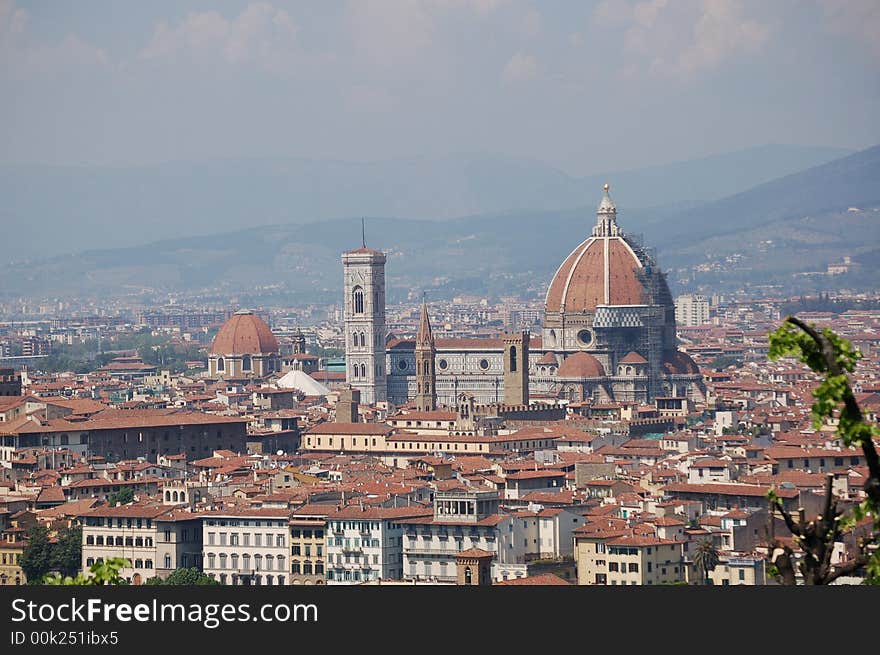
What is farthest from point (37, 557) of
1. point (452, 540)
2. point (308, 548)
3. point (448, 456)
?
point (448, 456)

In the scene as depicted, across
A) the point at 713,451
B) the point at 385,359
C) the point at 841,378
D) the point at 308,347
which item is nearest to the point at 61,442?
the point at 713,451

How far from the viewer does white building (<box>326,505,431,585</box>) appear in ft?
151

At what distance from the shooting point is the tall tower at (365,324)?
346 feet

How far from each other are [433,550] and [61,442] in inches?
976

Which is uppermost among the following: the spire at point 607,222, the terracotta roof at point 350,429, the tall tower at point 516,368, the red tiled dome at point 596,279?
the spire at point 607,222

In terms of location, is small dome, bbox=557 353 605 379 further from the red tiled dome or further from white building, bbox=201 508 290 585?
white building, bbox=201 508 290 585

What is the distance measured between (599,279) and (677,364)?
7.50 meters

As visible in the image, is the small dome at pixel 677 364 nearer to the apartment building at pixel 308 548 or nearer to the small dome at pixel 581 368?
the small dome at pixel 581 368

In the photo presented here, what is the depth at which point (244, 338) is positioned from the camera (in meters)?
120

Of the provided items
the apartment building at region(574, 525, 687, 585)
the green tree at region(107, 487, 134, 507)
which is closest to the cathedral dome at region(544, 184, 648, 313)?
the green tree at region(107, 487, 134, 507)

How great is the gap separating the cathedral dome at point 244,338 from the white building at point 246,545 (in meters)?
71.3

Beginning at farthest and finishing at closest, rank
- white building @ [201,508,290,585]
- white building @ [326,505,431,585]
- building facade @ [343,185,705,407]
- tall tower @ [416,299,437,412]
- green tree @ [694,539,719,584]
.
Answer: building facade @ [343,185,705,407] → tall tower @ [416,299,437,412] → white building @ [201,508,290,585] → white building @ [326,505,431,585] → green tree @ [694,539,719,584]

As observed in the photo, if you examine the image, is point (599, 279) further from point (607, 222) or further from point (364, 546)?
point (364, 546)

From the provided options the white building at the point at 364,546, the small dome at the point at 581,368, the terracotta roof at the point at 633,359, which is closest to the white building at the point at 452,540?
the white building at the point at 364,546
